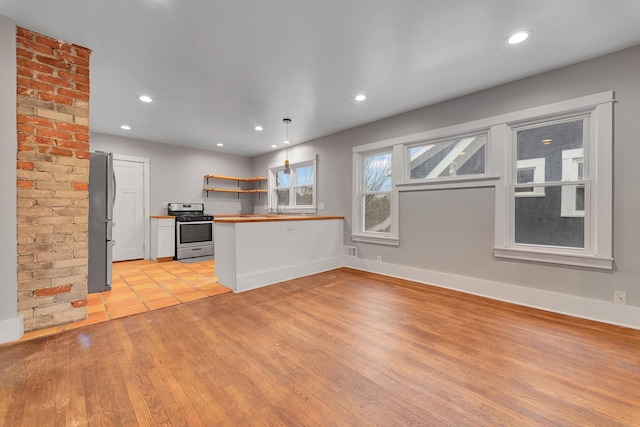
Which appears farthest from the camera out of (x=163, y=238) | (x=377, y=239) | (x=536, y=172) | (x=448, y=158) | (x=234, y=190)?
(x=234, y=190)

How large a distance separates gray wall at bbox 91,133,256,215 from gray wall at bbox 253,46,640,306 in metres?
2.85

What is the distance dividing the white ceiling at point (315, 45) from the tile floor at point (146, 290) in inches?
95.0

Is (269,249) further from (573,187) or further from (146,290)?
(573,187)

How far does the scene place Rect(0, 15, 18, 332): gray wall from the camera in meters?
1.93

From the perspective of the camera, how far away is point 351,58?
2480mm

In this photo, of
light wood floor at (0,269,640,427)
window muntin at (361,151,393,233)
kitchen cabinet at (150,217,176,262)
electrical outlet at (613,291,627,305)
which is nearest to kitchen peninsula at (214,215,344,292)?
window muntin at (361,151,393,233)

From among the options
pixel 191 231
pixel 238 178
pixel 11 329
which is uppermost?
Result: pixel 238 178

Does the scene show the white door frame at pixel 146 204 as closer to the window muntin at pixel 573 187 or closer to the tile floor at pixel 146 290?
the tile floor at pixel 146 290

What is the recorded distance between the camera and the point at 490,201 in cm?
306

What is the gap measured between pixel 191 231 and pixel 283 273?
102 inches

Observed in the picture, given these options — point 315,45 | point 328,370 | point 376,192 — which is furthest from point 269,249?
point 315,45

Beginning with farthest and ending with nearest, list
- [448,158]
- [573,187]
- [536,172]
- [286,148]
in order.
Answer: [286,148] < [448,158] < [536,172] < [573,187]

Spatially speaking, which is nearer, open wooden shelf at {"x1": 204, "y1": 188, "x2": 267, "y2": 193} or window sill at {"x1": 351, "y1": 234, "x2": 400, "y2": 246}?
window sill at {"x1": 351, "y1": 234, "x2": 400, "y2": 246}

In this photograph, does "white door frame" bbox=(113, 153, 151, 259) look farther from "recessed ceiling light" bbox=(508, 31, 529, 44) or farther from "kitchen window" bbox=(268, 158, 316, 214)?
"recessed ceiling light" bbox=(508, 31, 529, 44)
